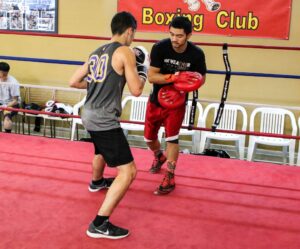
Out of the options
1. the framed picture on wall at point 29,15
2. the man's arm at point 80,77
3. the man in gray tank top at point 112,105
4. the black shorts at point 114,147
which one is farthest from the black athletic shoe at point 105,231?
the framed picture on wall at point 29,15

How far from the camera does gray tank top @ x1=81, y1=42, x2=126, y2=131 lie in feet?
5.78

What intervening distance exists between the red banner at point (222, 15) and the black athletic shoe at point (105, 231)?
283 centimetres

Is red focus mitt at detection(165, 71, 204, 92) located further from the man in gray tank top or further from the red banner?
the red banner

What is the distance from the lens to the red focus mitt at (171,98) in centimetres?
227

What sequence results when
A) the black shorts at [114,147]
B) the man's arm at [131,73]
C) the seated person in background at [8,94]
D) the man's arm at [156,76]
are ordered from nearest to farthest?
the man's arm at [131,73] < the black shorts at [114,147] < the man's arm at [156,76] < the seated person in background at [8,94]

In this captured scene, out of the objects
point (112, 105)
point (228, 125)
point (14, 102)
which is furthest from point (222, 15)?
point (112, 105)

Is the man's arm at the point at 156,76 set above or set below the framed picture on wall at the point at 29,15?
below

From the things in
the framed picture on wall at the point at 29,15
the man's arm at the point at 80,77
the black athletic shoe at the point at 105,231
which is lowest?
the black athletic shoe at the point at 105,231

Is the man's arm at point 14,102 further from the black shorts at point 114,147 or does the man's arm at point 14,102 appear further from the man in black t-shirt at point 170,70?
the black shorts at point 114,147

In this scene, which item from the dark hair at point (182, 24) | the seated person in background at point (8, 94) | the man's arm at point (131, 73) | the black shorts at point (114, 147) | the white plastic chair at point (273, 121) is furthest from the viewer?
the seated person in background at point (8, 94)

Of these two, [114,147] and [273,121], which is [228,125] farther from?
[114,147]

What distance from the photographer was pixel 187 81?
2.16m

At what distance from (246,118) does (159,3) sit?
4.84ft

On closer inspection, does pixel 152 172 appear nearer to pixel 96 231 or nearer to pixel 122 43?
pixel 96 231
